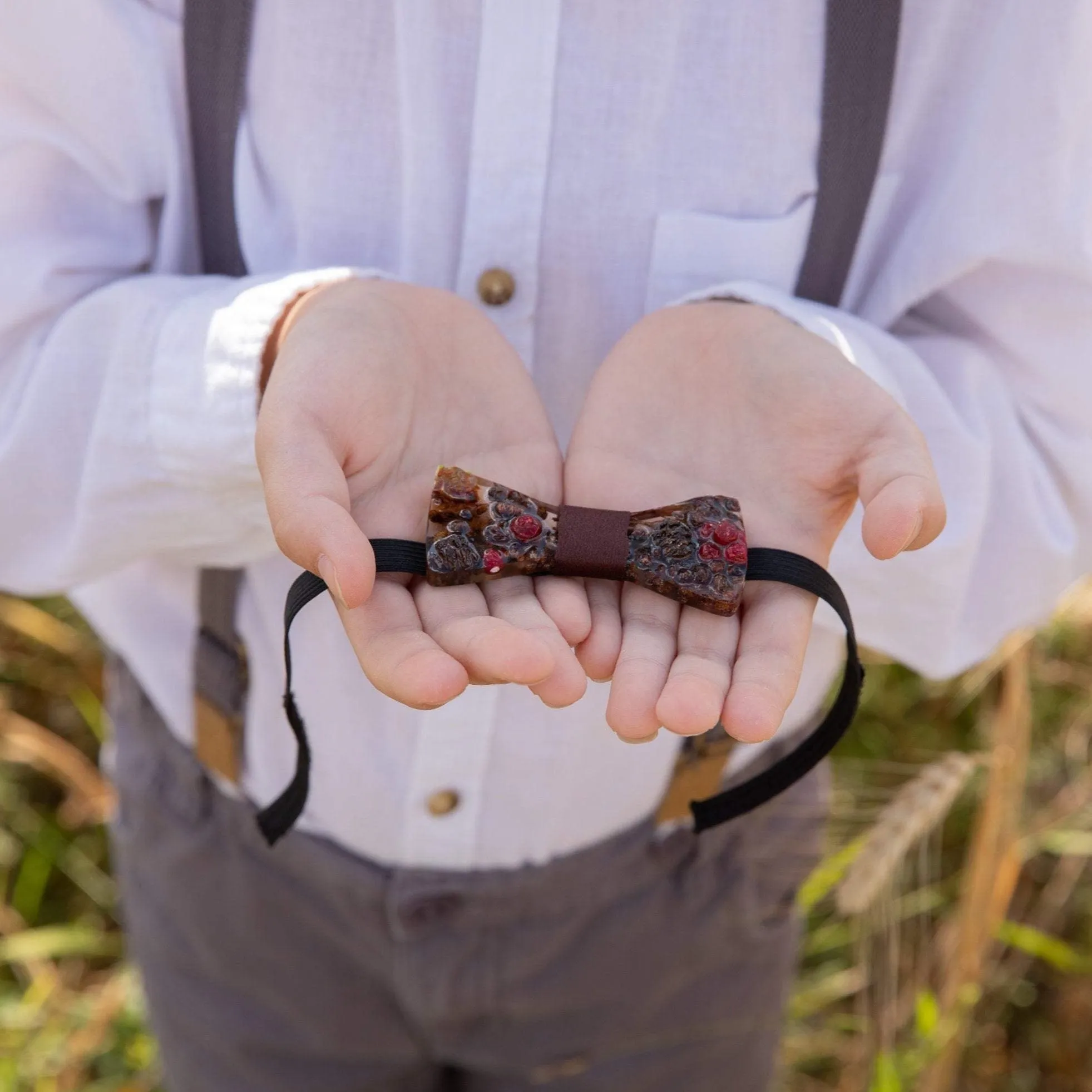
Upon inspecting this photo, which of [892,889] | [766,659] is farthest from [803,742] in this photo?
[892,889]

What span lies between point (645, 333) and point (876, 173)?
0.28 metres

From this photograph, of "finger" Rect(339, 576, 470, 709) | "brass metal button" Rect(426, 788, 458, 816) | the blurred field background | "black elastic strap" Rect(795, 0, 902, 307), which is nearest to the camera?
"finger" Rect(339, 576, 470, 709)

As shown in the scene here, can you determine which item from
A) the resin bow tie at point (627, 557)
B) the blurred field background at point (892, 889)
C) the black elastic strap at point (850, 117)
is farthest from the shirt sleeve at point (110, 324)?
the blurred field background at point (892, 889)

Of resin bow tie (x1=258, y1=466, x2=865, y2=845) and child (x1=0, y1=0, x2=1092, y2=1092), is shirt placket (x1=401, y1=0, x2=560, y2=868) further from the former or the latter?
resin bow tie (x1=258, y1=466, x2=865, y2=845)

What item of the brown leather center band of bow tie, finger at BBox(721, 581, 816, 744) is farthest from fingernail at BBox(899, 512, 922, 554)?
the brown leather center band of bow tie

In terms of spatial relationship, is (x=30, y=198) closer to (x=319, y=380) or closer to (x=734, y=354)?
(x=319, y=380)

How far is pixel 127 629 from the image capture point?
1.34 m

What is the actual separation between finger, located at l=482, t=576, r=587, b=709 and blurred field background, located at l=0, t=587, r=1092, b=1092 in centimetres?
89

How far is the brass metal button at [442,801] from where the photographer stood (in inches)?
47.6

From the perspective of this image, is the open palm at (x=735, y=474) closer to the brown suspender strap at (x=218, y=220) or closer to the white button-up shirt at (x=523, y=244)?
the white button-up shirt at (x=523, y=244)

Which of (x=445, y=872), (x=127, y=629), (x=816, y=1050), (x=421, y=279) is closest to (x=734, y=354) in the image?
(x=421, y=279)

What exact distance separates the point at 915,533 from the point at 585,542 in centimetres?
28

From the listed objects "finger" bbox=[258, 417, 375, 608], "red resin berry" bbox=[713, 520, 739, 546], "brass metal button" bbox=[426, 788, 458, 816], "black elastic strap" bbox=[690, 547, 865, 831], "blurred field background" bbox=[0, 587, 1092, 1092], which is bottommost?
"blurred field background" bbox=[0, 587, 1092, 1092]

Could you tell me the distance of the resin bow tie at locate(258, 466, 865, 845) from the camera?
90 centimetres
